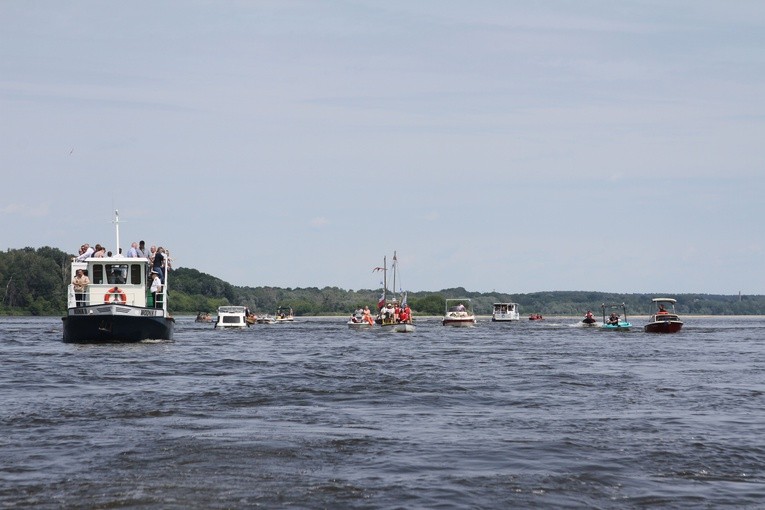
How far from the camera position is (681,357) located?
135 ft

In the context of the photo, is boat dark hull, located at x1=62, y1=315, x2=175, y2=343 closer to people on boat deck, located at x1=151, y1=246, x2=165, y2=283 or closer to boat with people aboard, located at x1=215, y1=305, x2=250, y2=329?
people on boat deck, located at x1=151, y1=246, x2=165, y2=283

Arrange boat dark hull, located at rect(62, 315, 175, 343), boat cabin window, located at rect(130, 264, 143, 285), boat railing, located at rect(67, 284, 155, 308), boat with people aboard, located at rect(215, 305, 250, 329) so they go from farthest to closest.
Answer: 1. boat with people aboard, located at rect(215, 305, 250, 329)
2. boat cabin window, located at rect(130, 264, 143, 285)
3. boat railing, located at rect(67, 284, 155, 308)
4. boat dark hull, located at rect(62, 315, 175, 343)

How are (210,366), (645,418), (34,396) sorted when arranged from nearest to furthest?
1. (645,418)
2. (34,396)
3. (210,366)

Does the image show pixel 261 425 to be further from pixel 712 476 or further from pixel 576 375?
pixel 576 375

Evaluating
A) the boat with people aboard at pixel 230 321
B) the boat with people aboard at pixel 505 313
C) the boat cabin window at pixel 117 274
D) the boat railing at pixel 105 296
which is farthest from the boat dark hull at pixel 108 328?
the boat with people aboard at pixel 505 313

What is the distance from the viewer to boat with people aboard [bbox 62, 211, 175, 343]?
134 ft

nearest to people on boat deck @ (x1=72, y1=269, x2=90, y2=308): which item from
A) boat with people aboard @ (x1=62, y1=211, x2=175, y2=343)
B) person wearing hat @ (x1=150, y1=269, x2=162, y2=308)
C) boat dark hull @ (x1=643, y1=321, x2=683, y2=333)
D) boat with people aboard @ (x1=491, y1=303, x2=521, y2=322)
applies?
boat with people aboard @ (x1=62, y1=211, x2=175, y2=343)

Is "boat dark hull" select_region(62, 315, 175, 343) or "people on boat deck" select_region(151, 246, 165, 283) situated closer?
"boat dark hull" select_region(62, 315, 175, 343)

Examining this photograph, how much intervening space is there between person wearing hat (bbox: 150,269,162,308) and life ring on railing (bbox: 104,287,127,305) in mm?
1211

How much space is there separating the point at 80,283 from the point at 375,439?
97.0ft

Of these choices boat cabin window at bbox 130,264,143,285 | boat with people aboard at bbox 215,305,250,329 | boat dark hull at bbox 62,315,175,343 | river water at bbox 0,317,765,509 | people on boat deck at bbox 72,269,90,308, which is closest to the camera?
river water at bbox 0,317,765,509

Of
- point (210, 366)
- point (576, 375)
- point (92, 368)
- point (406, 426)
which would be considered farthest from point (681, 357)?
point (406, 426)

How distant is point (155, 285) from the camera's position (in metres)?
43.0

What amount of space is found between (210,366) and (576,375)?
10.7 m
